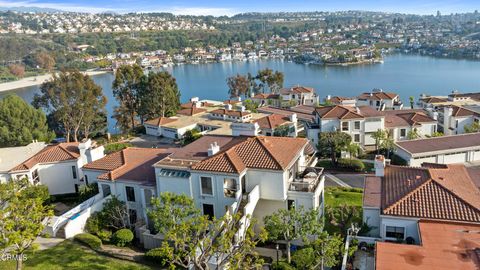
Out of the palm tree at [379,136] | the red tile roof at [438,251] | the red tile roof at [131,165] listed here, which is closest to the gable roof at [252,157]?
the red tile roof at [131,165]

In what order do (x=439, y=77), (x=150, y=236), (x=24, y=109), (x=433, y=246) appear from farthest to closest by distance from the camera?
(x=439, y=77)
(x=24, y=109)
(x=150, y=236)
(x=433, y=246)

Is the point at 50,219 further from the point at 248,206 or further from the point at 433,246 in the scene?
the point at 433,246

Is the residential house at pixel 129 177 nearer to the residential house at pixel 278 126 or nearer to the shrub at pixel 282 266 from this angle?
the shrub at pixel 282 266

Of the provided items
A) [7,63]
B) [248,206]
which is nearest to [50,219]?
[248,206]

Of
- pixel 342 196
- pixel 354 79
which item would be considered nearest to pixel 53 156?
pixel 342 196

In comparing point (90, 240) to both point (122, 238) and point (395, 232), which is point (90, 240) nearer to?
point (122, 238)

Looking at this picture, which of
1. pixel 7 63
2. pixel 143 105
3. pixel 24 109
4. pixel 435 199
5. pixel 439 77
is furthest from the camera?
pixel 7 63
